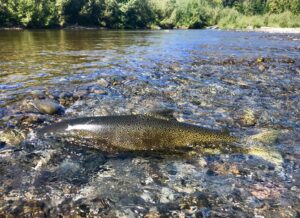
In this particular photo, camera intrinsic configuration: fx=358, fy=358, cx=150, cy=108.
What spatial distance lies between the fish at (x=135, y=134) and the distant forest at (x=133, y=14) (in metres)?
52.3

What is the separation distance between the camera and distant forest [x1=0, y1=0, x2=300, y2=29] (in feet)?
176

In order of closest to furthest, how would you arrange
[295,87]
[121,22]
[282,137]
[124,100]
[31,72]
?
[282,137] < [124,100] < [295,87] < [31,72] < [121,22]

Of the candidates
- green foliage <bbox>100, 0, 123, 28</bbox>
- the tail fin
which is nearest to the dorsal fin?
the tail fin

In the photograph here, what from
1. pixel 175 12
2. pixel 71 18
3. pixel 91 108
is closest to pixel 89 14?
pixel 71 18

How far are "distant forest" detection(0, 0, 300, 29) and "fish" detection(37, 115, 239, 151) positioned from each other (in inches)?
2059

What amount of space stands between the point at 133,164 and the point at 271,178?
1558mm

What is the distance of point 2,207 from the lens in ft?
10.7

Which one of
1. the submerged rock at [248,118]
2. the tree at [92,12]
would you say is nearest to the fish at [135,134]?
the submerged rock at [248,118]

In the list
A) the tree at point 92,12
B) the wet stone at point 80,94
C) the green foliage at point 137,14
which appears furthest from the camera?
the green foliage at point 137,14

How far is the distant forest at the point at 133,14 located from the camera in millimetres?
53656

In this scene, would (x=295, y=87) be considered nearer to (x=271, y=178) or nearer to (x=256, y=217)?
(x=271, y=178)

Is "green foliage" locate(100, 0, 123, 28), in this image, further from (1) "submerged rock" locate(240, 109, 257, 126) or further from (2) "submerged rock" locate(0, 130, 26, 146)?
(2) "submerged rock" locate(0, 130, 26, 146)

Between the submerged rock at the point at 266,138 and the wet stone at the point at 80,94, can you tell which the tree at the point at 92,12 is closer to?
the wet stone at the point at 80,94

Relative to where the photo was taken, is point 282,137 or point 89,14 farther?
point 89,14
